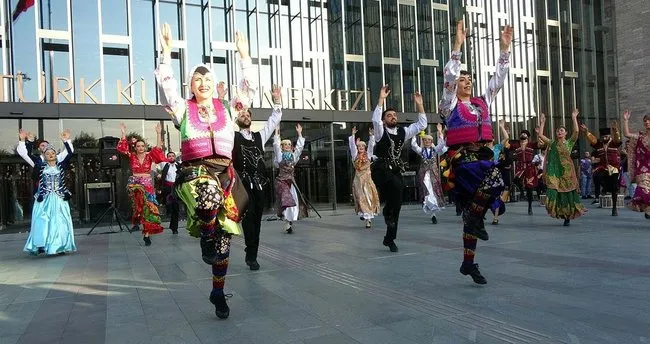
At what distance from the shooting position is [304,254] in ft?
23.9

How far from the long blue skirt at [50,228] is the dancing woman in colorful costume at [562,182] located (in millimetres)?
8656

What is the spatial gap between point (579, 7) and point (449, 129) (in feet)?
79.9

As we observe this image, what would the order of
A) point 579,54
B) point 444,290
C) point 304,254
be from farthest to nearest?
1. point 579,54
2. point 304,254
3. point 444,290

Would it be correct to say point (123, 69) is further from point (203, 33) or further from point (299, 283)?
point (299, 283)

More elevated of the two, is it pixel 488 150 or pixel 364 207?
pixel 488 150

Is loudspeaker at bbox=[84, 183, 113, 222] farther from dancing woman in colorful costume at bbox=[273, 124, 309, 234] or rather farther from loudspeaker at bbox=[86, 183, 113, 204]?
dancing woman in colorful costume at bbox=[273, 124, 309, 234]

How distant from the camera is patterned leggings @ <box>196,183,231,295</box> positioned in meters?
4.02

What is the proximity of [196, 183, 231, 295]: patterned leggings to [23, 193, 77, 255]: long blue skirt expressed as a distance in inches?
217

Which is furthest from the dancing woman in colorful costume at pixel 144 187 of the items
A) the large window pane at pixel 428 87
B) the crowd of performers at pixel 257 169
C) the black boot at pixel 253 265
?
the large window pane at pixel 428 87

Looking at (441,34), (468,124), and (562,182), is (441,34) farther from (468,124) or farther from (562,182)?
(468,124)

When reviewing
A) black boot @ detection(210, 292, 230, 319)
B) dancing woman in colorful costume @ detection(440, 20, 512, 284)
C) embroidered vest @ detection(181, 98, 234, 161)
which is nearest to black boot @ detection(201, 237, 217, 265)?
black boot @ detection(210, 292, 230, 319)

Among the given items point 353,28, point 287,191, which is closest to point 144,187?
point 287,191

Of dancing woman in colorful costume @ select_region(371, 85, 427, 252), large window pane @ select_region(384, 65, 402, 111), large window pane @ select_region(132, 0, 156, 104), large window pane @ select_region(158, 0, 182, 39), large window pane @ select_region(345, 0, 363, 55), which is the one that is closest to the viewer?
dancing woman in colorful costume @ select_region(371, 85, 427, 252)

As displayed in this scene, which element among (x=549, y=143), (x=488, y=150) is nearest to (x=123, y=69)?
(x=549, y=143)
